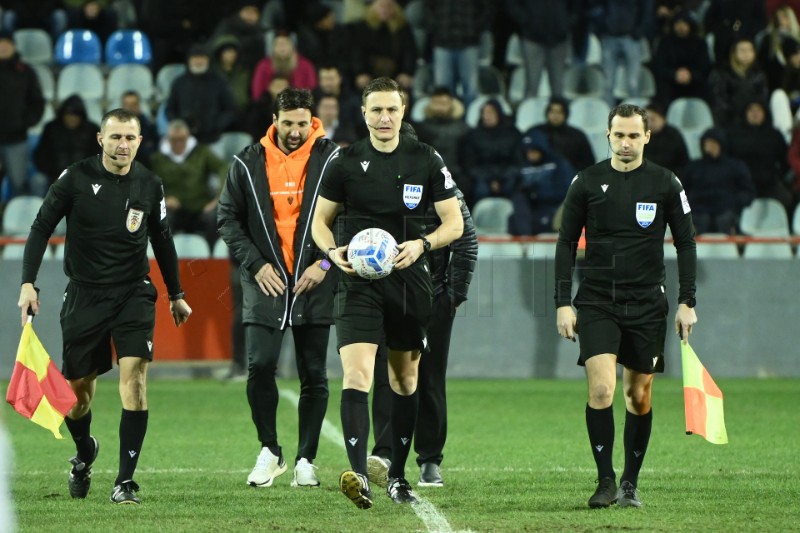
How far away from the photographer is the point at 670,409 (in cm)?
1209

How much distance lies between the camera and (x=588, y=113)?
17.9m

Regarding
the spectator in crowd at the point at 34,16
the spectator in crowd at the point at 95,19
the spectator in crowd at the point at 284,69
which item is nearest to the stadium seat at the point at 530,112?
the spectator in crowd at the point at 284,69

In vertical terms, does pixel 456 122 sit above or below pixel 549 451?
above

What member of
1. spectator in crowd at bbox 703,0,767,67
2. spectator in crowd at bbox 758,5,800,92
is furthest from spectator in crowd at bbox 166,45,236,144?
spectator in crowd at bbox 758,5,800,92

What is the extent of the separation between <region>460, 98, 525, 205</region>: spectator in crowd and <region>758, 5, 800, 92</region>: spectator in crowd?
4.46 meters

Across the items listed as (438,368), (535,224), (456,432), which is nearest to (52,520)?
(438,368)

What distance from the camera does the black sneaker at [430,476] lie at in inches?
305

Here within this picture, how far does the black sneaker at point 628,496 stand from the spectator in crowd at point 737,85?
10.8 meters

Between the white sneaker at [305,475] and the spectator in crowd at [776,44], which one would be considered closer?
the white sneaker at [305,475]

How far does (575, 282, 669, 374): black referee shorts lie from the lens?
6816 mm

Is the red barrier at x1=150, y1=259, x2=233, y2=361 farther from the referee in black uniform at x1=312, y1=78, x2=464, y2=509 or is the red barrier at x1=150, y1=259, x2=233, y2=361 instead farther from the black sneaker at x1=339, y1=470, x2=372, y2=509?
the black sneaker at x1=339, y1=470, x2=372, y2=509

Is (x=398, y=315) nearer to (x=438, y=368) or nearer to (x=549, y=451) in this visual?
(x=438, y=368)

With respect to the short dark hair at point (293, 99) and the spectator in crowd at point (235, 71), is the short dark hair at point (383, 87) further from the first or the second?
the spectator in crowd at point (235, 71)

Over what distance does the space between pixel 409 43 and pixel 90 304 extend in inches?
441
